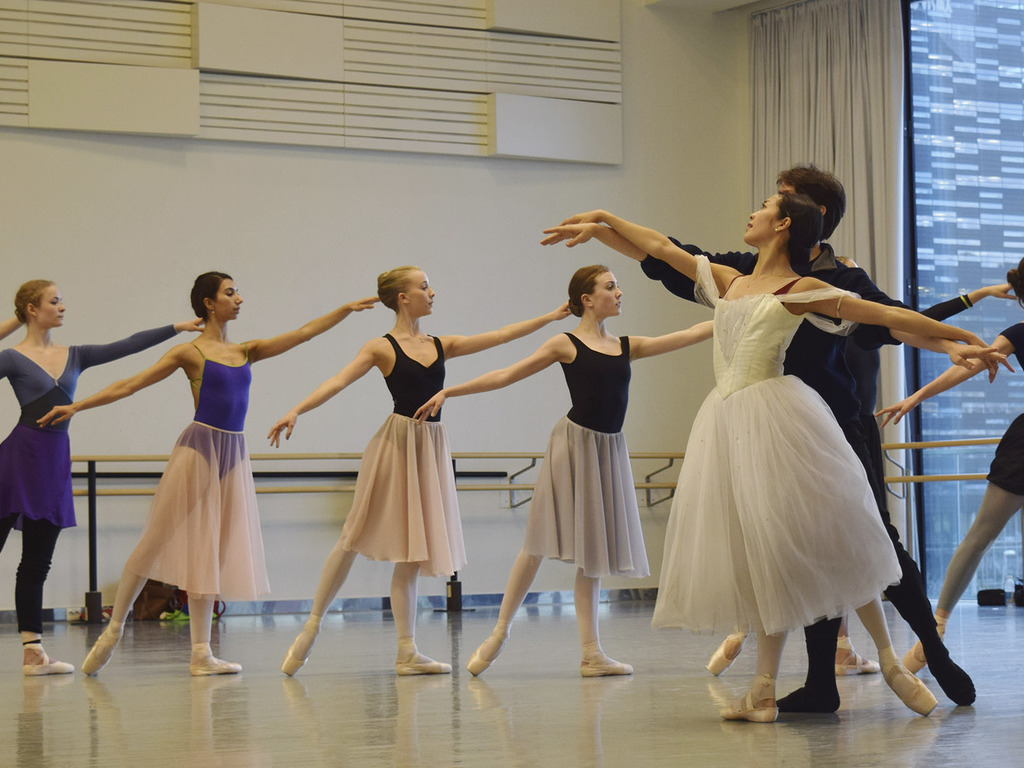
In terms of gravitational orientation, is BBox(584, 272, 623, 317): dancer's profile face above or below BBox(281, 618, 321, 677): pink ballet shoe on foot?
above

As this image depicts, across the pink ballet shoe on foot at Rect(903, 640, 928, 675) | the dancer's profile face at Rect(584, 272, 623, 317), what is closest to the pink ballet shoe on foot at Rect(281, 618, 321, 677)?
the dancer's profile face at Rect(584, 272, 623, 317)

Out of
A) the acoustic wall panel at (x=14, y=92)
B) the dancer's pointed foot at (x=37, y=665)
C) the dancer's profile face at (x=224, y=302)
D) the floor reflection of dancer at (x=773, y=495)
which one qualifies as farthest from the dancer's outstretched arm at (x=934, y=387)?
the acoustic wall panel at (x=14, y=92)

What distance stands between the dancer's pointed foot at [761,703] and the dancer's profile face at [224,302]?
2447 millimetres

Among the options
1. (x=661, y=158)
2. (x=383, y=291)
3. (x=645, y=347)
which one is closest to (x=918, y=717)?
(x=645, y=347)

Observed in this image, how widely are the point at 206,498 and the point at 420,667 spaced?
98 centimetres

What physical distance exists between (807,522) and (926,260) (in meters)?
5.33

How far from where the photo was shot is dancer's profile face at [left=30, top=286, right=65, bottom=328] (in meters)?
4.70

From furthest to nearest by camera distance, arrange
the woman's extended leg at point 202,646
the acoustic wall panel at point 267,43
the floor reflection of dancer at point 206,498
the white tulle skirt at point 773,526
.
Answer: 1. the acoustic wall panel at point 267,43
2. the floor reflection of dancer at point 206,498
3. the woman's extended leg at point 202,646
4. the white tulle skirt at point 773,526

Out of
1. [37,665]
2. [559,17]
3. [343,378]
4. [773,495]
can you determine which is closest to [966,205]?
[559,17]

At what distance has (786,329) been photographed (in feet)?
9.48

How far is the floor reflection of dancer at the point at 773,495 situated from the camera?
107 inches

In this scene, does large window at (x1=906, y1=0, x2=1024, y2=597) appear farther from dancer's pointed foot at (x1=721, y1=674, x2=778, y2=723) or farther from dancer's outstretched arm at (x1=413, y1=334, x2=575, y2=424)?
dancer's pointed foot at (x1=721, y1=674, x2=778, y2=723)

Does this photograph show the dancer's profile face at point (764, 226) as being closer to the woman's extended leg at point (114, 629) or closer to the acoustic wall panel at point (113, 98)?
the woman's extended leg at point (114, 629)

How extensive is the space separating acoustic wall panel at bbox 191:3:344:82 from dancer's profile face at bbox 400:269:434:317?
3.33m
